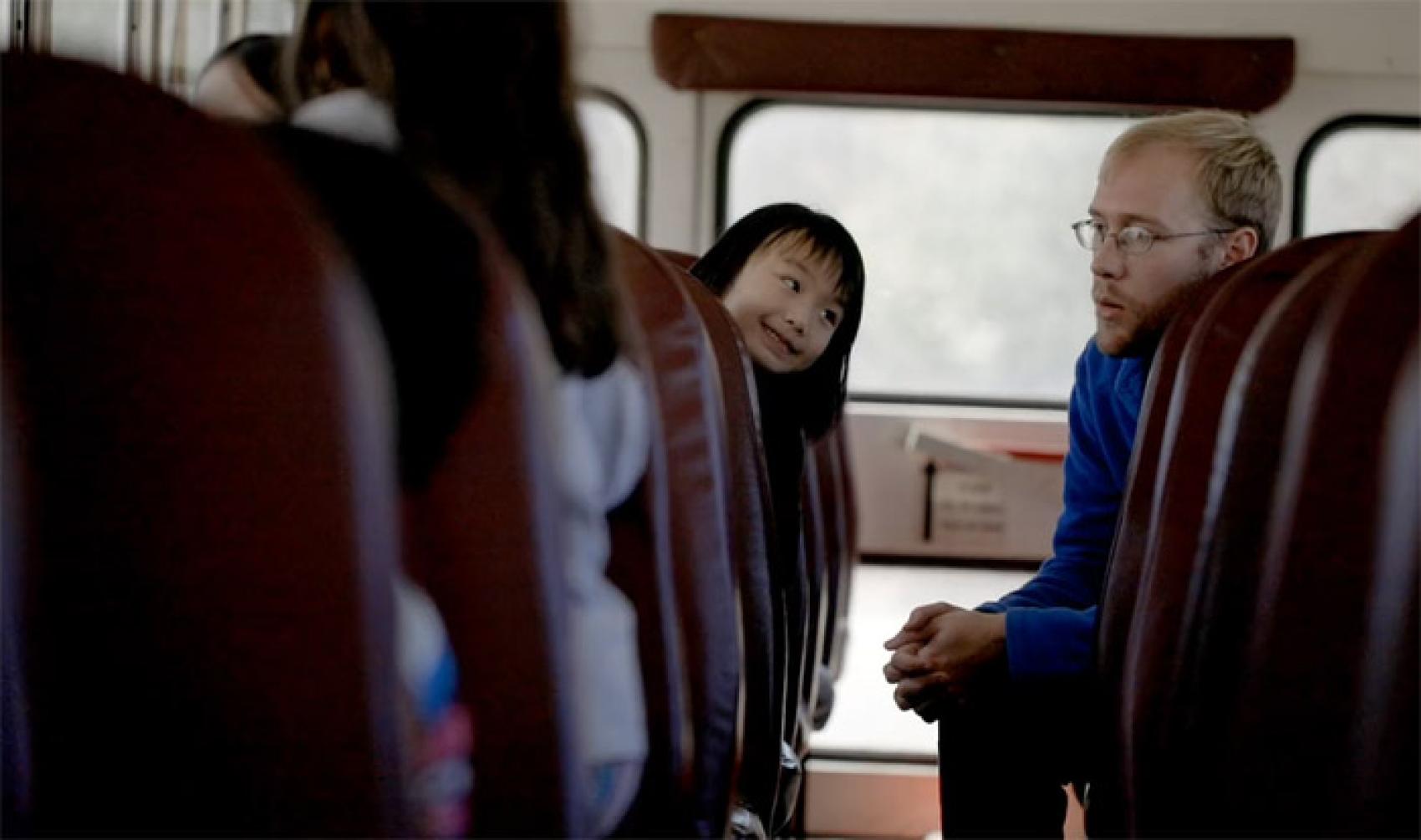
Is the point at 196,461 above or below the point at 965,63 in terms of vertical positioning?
below

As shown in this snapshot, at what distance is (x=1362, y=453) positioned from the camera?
94 cm

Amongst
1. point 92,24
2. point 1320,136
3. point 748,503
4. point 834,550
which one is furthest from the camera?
point 1320,136

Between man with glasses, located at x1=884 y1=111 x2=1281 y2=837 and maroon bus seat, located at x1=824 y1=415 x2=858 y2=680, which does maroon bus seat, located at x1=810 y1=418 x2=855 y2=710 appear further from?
man with glasses, located at x1=884 y1=111 x2=1281 y2=837

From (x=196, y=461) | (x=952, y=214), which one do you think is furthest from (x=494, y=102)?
(x=952, y=214)

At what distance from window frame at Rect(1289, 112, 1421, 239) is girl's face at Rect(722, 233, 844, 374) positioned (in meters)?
2.32

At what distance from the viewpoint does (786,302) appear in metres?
2.45

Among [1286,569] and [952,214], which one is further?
[952,214]

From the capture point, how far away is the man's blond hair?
68.4 inches

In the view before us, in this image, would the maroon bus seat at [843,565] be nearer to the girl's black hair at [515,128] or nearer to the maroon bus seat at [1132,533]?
the maroon bus seat at [1132,533]

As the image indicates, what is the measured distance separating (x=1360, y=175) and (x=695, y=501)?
11.7ft

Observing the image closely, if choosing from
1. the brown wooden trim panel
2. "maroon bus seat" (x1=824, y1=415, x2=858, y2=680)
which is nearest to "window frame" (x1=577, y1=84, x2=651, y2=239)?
the brown wooden trim panel

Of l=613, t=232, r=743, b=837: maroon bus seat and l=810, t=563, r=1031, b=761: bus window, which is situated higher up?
l=613, t=232, r=743, b=837: maroon bus seat

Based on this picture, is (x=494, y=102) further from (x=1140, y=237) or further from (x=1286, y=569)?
(x=1140, y=237)

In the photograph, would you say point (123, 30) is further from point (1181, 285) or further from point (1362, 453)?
point (1362, 453)
